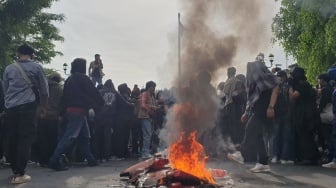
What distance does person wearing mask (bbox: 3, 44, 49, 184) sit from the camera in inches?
332

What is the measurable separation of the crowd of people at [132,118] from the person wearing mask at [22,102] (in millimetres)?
16

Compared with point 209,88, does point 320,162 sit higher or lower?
lower

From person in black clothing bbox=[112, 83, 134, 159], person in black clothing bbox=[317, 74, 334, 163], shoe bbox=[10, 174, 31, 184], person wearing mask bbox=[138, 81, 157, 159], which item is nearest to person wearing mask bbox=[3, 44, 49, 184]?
shoe bbox=[10, 174, 31, 184]

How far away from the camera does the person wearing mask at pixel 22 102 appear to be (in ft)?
27.6

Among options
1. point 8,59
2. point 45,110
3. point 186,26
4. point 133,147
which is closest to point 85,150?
point 45,110

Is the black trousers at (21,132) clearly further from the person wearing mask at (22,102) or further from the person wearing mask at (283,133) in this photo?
the person wearing mask at (283,133)

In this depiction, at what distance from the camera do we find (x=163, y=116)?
1344cm

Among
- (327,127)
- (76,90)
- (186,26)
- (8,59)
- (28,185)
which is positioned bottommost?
(28,185)

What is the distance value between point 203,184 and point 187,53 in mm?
2605

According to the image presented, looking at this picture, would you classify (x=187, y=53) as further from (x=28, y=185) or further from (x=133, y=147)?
(x=133, y=147)

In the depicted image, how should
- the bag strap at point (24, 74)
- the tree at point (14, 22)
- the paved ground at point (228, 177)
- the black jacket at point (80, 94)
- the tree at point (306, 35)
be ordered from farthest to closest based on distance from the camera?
1. the tree at point (14, 22)
2. the tree at point (306, 35)
3. the black jacket at point (80, 94)
4. the bag strap at point (24, 74)
5. the paved ground at point (228, 177)

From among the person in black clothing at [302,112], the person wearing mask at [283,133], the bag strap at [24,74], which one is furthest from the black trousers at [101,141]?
the person in black clothing at [302,112]

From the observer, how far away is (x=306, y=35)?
22469 millimetres

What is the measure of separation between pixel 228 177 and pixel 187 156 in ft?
3.02
